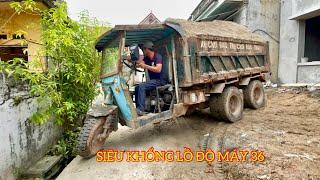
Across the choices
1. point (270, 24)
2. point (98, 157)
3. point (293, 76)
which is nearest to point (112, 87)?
point (98, 157)

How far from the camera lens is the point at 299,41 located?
1068 cm

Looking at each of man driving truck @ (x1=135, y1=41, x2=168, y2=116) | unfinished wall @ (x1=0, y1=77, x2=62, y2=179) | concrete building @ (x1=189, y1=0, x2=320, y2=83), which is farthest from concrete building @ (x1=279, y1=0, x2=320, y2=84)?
unfinished wall @ (x1=0, y1=77, x2=62, y2=179)

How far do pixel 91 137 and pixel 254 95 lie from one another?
503 centimetres

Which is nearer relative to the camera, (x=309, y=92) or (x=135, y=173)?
(x=135, y=173)

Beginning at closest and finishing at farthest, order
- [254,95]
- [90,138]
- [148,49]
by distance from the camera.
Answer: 1. [90,138]
2. [148,49]
3. [254,95]

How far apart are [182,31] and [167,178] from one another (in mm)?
2702

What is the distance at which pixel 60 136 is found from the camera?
606cm

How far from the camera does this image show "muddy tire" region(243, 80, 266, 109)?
7523mm

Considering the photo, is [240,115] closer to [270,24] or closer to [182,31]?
[182,31]

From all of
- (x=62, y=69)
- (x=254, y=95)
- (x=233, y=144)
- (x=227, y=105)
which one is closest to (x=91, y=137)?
(x=62, y=69)

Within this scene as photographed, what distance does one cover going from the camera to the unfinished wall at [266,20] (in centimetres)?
1217

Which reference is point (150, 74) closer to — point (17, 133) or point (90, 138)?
point (90, 138)

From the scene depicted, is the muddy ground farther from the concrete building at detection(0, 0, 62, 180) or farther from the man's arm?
the man's arm

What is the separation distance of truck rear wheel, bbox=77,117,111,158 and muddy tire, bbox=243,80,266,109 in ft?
14.0
